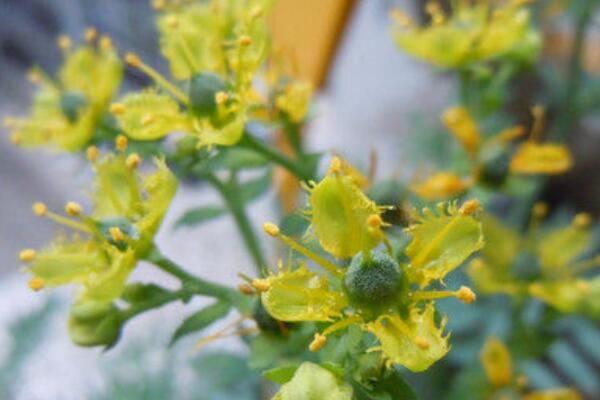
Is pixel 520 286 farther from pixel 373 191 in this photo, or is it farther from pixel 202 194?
pixel 202 194

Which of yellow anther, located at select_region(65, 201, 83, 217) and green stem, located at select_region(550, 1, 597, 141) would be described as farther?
green stem, located at select_region(550, 1, 597, 141)

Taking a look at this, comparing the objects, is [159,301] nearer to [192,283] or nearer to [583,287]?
[192,283]

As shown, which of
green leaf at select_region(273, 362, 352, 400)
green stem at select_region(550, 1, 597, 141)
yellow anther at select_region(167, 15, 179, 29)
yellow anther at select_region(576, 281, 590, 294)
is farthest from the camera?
green stem at select_region(550, 1, 597, 141)

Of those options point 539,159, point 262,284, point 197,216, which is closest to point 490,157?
point 539,159

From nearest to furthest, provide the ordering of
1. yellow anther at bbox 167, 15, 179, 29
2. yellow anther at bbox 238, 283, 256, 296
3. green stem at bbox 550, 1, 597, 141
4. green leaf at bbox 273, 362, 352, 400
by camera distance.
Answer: green leaf at bbox 273, 362, 352, 400
yellow anther at bbox 238, 283, 256, 296
yellow anther at bbox 167, 15, 179, 29
green stem at bbox 550, 1, 597, 141

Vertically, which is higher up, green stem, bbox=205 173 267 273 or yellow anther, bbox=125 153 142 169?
yellow anther, bbox=125 153 142 169

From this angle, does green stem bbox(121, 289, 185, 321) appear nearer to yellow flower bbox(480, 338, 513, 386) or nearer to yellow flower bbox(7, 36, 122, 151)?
yellow flower bbox(7, 36, 122, 151)

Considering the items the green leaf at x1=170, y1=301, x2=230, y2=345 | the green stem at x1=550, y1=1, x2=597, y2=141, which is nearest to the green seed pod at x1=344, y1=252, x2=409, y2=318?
the green leaf at x1=170, y1=301, x2=230, y2=345
